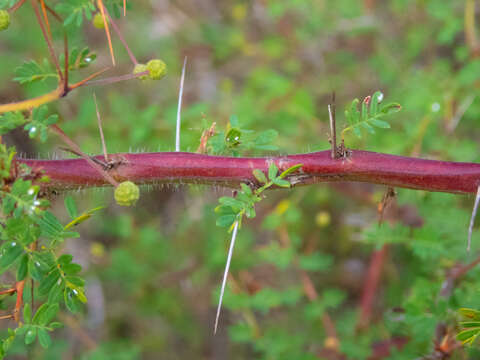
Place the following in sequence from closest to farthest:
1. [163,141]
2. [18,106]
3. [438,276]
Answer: [18,106], [438,276], [163,141]

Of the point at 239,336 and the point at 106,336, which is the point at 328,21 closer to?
the point at 239,336

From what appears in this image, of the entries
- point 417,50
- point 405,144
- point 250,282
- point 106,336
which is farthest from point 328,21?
point 106,336

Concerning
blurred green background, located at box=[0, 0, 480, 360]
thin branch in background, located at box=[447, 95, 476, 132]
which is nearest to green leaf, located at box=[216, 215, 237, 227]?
blurred green background, located at box=[0, 0, 480, 360]

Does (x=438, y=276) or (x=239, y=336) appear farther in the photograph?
(x=239, y=336)

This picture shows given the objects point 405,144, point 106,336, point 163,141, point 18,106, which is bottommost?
point 106,336

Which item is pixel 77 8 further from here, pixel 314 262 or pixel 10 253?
pixel 314 262

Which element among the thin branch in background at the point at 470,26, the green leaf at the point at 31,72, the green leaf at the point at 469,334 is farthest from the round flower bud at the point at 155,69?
the thin branch in background at the point at 470,26

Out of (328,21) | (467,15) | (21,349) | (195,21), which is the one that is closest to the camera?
(21,349)
